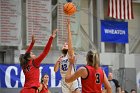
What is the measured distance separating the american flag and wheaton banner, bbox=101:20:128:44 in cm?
35

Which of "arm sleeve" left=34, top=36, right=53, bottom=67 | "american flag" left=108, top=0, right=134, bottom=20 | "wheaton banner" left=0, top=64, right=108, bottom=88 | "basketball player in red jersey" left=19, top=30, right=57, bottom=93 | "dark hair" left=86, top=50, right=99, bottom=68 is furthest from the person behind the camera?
"american flag" left=108, top=0, right=134, bottom=20

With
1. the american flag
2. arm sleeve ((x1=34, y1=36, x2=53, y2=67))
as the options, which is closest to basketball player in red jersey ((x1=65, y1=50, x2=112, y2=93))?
arm sleeve ((x1=34, y1=36, x2=53, y2=67))

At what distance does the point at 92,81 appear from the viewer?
5.60 m

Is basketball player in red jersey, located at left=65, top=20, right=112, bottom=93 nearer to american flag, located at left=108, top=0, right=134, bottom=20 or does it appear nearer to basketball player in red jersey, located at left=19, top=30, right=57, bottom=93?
basketball player in red jersey, located at left=19, top=30, right=57, bottom=93

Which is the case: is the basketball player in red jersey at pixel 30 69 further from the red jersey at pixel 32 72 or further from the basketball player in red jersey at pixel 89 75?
the basketball player in red jersey at pixel 89 75

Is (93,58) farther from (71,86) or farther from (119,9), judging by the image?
(119,9)

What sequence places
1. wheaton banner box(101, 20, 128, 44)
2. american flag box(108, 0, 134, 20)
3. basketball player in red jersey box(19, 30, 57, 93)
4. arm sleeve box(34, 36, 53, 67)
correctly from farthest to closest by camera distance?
1. american flag box(108, 0, 134, 20)
2. wheaton banner box(101, 20, 128, 44)
3. basketball player in red jersey box(19, 30, 57, 93)
4. arm sleeve box(34, 36, 53, 67)

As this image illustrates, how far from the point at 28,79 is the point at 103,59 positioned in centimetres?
880

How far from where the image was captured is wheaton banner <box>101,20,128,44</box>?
16.0 metres

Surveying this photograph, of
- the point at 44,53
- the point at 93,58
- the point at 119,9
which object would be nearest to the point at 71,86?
the point at 44,53

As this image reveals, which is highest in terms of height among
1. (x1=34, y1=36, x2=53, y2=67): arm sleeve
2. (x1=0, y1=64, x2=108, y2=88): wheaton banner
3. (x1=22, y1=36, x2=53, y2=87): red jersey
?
(x1=34, y1=36, x2=53, y2=67): arm sleeve

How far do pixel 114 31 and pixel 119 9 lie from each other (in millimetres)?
961

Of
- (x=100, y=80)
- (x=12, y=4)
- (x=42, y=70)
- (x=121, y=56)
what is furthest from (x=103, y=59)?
(x=100, y=80)

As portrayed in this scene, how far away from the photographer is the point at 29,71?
24.0ft
